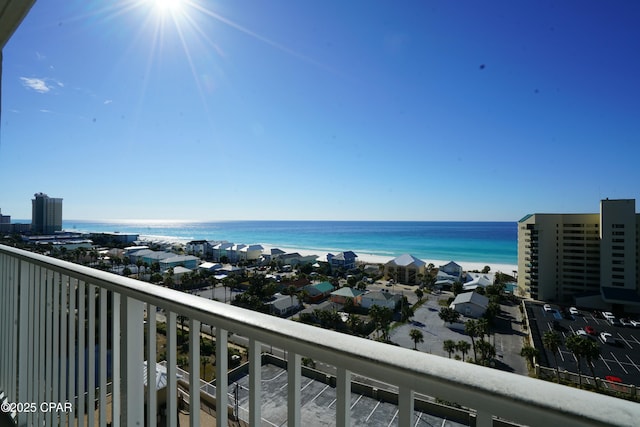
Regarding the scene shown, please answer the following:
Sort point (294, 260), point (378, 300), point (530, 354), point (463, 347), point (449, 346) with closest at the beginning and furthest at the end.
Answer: point (530, 354) < point (463, 347) < point (449, 346) < point (378, 300) < point (294, 260)

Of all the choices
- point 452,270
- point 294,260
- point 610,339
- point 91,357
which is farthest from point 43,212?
point 452,270

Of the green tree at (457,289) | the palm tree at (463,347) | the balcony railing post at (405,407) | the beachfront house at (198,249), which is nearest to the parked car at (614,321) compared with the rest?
the green tree at (457,289)

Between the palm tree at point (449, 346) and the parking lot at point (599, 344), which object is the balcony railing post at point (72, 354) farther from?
the parking lot at point (599, 344)

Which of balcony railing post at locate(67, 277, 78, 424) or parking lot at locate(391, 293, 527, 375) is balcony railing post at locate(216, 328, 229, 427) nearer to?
balcony railing post at locate(67, 277, 78, 424)

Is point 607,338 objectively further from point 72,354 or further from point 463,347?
point 72,354

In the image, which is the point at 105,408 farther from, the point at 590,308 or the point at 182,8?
the point at 590,308

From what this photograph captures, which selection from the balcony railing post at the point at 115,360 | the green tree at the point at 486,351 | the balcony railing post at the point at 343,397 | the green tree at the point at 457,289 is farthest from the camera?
the green tree at the point at 457,289

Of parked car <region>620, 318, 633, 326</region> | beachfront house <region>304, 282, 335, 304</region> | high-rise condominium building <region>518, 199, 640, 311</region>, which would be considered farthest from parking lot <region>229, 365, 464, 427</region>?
high-rise condominium building <region>518, 199, 640, 311</region>
